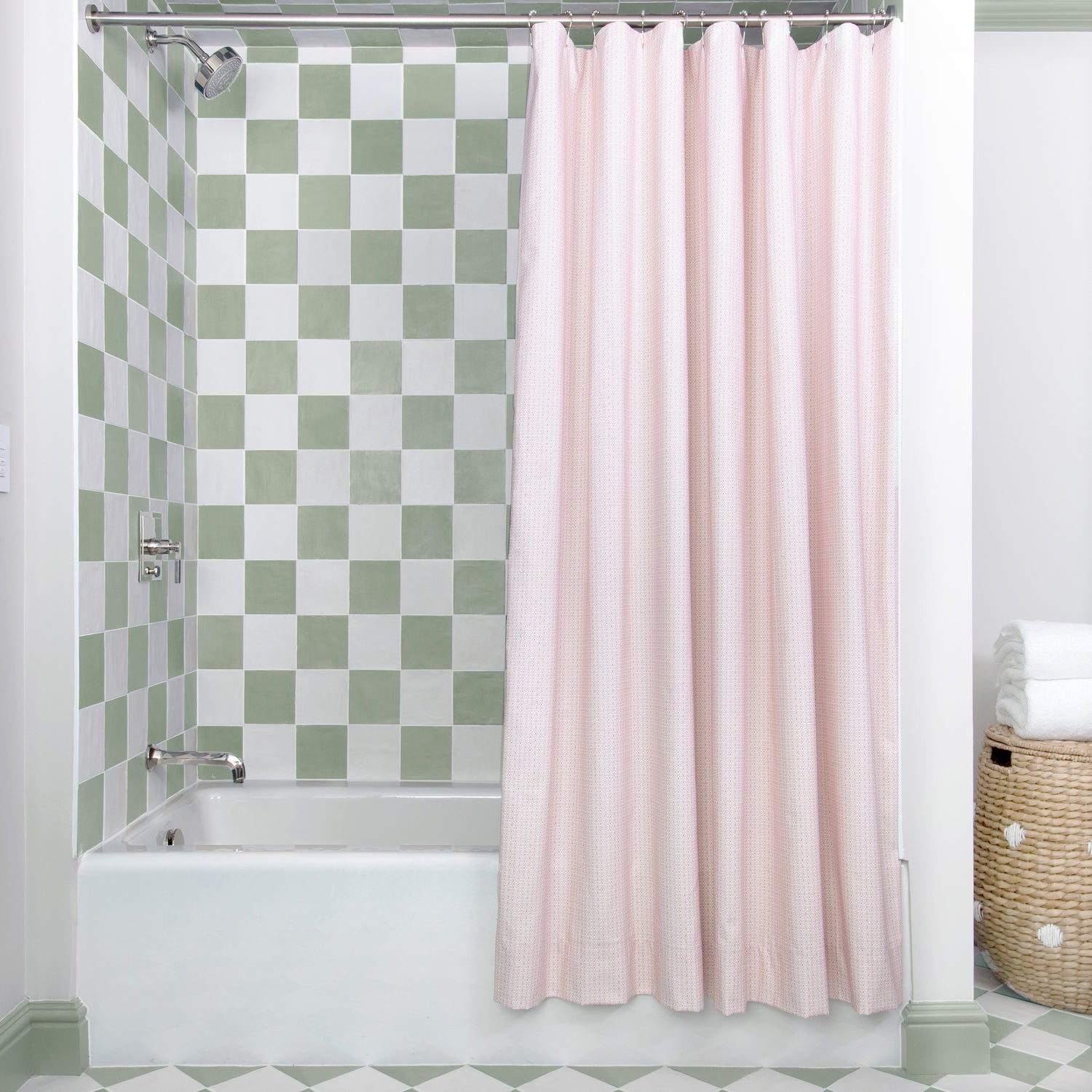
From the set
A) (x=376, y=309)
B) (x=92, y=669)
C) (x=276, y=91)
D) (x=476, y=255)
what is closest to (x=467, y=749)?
(x=92, y=669)

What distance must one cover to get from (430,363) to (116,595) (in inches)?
35.2

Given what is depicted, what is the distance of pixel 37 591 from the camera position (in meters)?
1.64

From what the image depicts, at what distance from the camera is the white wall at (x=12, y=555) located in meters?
1.57

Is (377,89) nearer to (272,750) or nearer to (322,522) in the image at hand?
(322,522)

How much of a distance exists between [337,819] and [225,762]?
0.40 m

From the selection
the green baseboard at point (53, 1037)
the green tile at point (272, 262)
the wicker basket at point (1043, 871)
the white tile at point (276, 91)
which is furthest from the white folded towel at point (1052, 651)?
the white tile at point (276, 91)

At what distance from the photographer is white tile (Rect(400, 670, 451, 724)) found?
2.24 m

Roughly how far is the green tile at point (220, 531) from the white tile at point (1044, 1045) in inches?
77.0

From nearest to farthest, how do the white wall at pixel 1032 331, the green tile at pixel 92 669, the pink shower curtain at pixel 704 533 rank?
the pink shower curtain at pixel 704 533 → the green tile at pixel 92 669 → the white wall at pixel 1032 331

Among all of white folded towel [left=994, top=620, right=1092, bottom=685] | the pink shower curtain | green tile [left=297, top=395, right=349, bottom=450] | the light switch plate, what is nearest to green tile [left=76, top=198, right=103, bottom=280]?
the light switch plate

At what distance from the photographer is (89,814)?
1677 mm

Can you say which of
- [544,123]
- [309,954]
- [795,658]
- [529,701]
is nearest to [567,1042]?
[309,954]

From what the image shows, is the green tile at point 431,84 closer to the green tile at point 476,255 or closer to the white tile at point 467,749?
the green tile at point 476,255

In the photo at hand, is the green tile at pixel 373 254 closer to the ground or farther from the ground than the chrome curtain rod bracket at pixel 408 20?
closer to the ground
